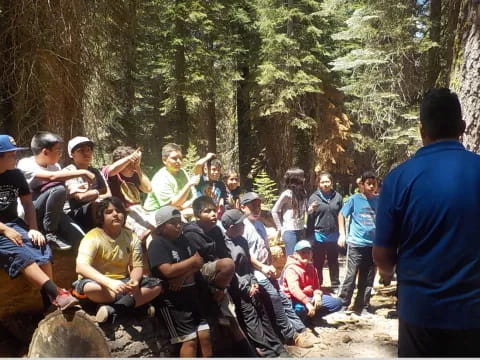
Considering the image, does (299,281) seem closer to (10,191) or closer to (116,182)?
(116,182)

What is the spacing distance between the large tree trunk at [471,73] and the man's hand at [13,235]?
3584 mm

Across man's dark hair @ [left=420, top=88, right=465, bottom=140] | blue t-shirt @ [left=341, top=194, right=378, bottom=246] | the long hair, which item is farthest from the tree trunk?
man's dark hair @ [left=420, top=88, right=465, bottom=140]

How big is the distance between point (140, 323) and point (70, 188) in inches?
48.8

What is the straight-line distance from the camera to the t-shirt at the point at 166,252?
3.14m

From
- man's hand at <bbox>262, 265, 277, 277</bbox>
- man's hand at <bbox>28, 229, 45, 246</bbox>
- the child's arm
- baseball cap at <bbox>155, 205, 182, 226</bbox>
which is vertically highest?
baseball cap at <bbox>155, 205, 182, 226</bbox>

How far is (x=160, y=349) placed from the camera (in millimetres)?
3123

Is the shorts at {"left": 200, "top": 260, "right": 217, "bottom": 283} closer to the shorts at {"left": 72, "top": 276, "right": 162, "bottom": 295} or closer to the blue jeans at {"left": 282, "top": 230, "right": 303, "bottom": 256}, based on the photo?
the shorts at {"left": 72, "top": 276, "right": 162, "bottom": 295}

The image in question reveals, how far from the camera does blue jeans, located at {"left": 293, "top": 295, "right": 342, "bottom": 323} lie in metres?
4.22

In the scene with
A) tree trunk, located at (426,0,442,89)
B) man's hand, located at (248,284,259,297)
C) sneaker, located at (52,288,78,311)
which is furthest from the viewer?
tree trunk, located at (426,0,442,89)

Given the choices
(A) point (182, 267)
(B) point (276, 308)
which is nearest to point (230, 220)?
(A) point (182, 267)

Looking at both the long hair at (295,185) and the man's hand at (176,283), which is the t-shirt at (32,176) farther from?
the long hair at (295,185)

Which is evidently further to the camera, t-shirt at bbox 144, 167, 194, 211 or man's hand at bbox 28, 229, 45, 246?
t-shirt at bbox 144, 167, 194, 211

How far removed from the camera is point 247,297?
146 inches

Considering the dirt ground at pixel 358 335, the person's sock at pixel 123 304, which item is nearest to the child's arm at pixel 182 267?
the person's sock at pixel 123 304
